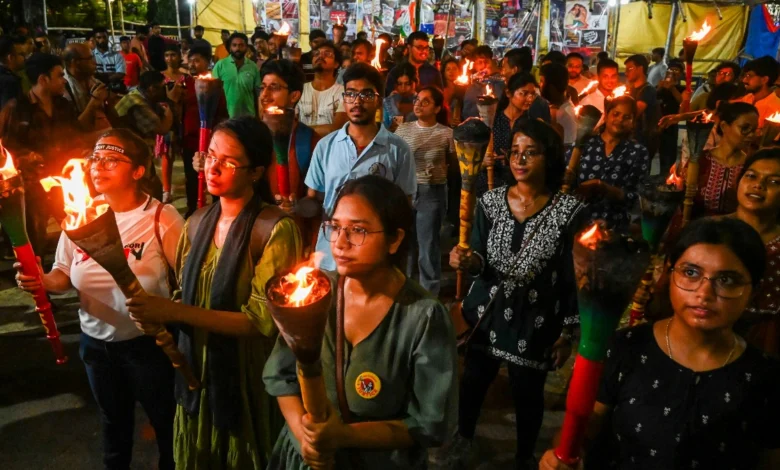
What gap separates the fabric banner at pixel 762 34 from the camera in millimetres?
17906

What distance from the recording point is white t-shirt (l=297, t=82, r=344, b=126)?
6.14 meters

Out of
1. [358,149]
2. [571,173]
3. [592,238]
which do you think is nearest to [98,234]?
[592,238]

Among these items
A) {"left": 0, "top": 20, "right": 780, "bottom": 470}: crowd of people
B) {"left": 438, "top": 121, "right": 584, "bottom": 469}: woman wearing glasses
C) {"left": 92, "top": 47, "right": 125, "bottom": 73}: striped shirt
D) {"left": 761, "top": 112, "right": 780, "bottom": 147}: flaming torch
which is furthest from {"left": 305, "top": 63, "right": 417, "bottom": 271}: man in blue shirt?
{"left": 92, "top": 47, "right": 125, "bottom": 73}: striped shirt

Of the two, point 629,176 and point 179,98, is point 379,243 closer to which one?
point 629,176

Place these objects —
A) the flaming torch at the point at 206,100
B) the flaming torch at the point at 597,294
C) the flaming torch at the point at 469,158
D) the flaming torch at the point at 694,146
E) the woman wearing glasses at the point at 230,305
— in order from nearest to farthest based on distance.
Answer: the flaming torch at the point at 597,294, the woman wearing glasses at the point at 230,305, the flaming torch at the point at 469,158, the flaming torch at the point at 694,146, the flaming torch at the point at 206,100

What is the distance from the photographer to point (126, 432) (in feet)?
9.92

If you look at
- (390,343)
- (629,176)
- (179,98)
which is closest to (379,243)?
(390,343)

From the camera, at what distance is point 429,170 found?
521cm

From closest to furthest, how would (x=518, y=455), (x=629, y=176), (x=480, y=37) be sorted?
(x=518, y=455) → (x=629, y=176) → (x=480, y=37)

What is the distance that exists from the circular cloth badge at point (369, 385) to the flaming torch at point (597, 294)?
0.58 m

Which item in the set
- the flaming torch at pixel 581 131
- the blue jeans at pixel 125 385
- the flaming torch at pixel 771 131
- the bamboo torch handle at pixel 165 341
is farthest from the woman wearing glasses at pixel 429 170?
the bamboo torch handle at pixel 165 341

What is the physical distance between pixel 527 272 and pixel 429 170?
2260 mm

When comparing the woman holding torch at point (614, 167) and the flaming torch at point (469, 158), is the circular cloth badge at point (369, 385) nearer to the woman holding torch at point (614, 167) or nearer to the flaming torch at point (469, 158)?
the flaming torch at point (469, 158)

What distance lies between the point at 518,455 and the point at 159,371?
205 cm
